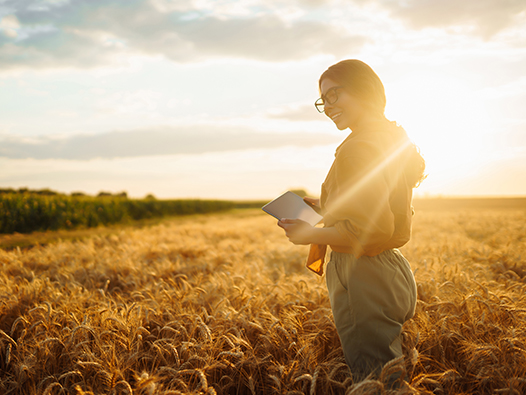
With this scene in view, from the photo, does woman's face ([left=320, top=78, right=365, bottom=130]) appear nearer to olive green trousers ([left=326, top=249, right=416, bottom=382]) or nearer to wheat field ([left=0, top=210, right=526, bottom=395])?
olive green trousers ([left=326, top=249, right=416, bottom=382])

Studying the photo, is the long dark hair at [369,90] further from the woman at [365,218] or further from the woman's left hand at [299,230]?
the woman's left hand at [299,230]

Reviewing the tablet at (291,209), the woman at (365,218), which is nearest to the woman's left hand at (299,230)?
the woman at (365,218)

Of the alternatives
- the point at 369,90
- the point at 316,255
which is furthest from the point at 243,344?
the point at 369,90

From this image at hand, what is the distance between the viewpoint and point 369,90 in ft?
6.18

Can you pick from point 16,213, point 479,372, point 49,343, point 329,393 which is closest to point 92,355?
point 49,343

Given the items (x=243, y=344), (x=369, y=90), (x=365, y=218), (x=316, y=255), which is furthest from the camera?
(x=243, y=344)

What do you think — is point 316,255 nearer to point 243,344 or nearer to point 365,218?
point 365,218

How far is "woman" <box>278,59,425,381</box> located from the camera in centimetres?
166

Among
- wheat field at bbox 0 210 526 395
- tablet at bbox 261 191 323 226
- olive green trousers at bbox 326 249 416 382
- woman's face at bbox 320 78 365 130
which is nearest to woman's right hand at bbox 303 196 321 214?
tablet at bbox 261 191 323 226

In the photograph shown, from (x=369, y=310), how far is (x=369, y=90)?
1306mm

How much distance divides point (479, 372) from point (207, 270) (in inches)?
167

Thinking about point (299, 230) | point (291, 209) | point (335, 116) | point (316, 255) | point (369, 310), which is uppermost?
point (335, 116)

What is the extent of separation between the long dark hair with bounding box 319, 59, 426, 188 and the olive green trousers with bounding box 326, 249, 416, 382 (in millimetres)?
596

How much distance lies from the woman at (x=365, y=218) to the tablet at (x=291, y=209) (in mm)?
132
